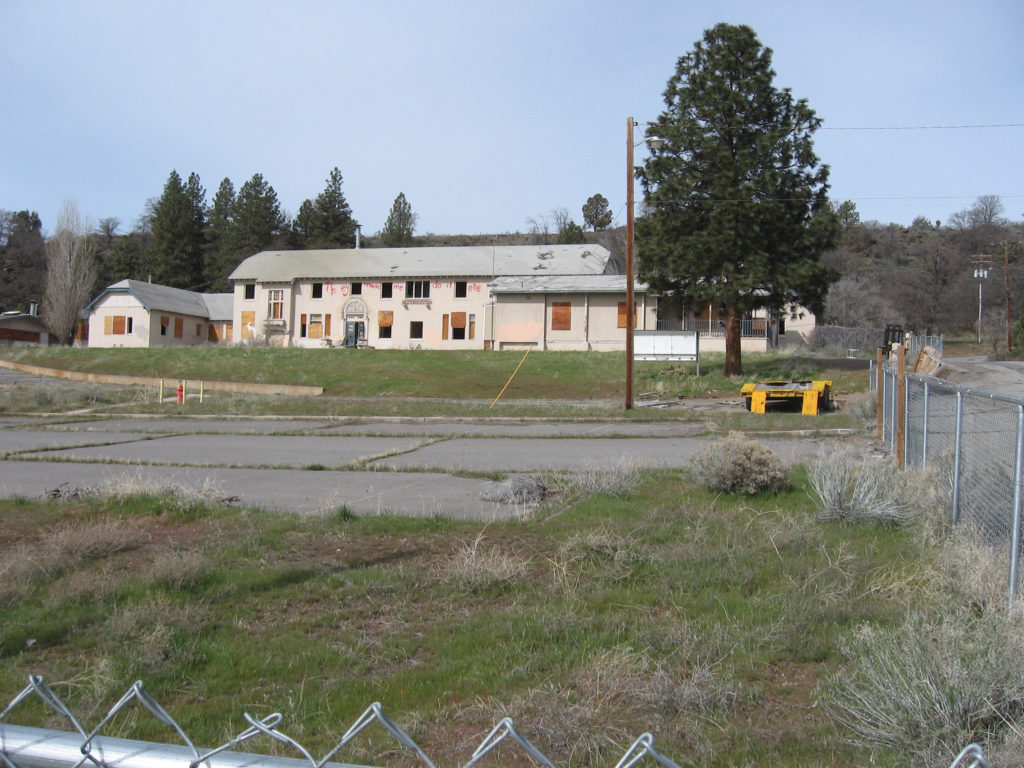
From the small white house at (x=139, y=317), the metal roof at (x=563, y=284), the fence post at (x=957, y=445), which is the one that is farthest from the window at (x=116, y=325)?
the fence post at (x=957, y=445)

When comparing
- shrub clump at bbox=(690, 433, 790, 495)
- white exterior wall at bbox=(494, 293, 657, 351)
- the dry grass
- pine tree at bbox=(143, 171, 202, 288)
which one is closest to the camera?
the dry grass

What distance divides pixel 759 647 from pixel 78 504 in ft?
24.6

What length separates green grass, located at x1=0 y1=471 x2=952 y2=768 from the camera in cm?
402

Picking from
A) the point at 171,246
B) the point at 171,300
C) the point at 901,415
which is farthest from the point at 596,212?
the point at 901,415

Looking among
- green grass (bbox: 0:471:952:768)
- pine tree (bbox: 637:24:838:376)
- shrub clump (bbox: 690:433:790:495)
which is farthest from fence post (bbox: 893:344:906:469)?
pine tree (bbox: 637:24:838:376)

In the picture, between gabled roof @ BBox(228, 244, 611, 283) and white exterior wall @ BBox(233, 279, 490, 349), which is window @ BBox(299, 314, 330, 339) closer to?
white exterior wall @ BBox(233, 279, 490, 349)

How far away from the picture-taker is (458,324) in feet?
177

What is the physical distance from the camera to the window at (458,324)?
53875mm

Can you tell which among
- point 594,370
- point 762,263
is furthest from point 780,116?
point 594,370

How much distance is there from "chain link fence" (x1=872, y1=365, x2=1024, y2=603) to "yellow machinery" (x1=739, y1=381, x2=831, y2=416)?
13.1 metres

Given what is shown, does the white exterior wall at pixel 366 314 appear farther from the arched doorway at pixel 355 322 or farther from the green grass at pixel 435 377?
the green grass at pixel 435 377

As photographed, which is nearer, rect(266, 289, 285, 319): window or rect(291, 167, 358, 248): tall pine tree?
rect(266, 289, 285, 319): window

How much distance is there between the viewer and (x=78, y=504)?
30.1 feet

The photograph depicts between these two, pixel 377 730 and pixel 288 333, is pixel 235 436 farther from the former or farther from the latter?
pixel 288 333
